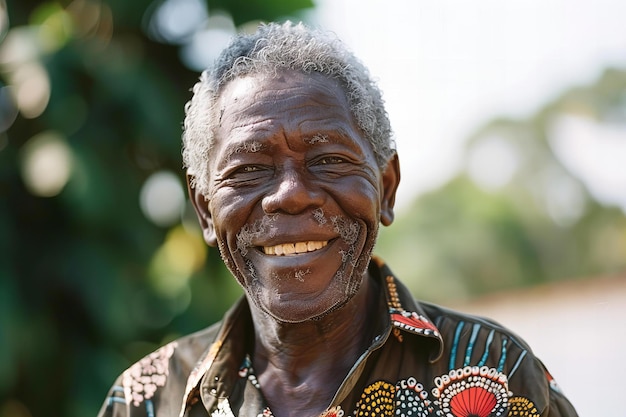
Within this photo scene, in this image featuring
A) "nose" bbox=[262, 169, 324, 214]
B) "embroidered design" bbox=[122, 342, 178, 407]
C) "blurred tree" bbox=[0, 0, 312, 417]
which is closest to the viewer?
"nose" bbox=[262, 169, 324, 214]

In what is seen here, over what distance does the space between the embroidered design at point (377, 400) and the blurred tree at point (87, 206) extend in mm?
3655

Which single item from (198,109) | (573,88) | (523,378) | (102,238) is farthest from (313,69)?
(573,88)

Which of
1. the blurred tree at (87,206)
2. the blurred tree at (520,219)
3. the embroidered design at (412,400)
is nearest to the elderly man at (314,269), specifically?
the embroidered design at (412,400)

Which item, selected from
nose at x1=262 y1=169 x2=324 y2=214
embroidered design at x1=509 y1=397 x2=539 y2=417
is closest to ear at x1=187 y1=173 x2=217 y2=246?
nose at x1=262 y1=169 x2=324 y2=214

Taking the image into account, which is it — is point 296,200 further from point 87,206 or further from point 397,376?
point 87,206

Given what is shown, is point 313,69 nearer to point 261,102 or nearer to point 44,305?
point 261,102

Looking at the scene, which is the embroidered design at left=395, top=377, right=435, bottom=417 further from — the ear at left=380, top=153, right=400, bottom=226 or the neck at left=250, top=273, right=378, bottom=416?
the ear at left=380, top=153, right=400, bottom=226

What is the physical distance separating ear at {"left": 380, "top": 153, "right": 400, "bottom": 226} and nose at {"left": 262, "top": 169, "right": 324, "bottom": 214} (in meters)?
0.34

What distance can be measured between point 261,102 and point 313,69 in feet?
0.61

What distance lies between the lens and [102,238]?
5.79m

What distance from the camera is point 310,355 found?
245 centimetres

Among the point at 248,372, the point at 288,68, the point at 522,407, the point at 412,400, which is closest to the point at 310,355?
the point at 248,372

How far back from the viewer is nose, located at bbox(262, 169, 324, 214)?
216 cm

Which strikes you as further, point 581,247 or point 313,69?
point 581,247
